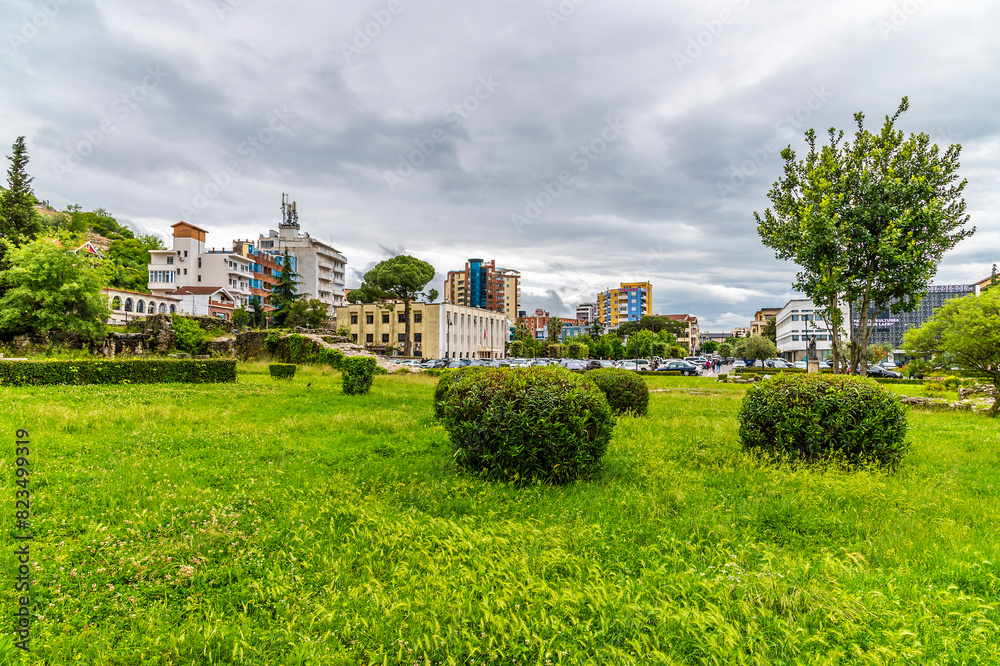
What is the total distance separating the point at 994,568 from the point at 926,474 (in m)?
3.73

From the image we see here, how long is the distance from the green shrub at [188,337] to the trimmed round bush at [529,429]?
2981 centimetres

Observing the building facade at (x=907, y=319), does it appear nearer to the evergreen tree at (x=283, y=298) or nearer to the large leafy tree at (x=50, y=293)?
the evergreen tree at (x=283, y=298)

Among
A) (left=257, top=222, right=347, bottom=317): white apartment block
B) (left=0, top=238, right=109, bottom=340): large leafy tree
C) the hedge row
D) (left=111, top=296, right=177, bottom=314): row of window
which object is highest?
(left=257, top=222, right=347, bottom=317): white apartment block

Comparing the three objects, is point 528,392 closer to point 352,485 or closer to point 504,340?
point 352,485

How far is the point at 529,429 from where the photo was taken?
19.4 ft

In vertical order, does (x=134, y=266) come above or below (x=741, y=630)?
above

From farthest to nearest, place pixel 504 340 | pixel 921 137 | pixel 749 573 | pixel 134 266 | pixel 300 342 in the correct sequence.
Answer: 1. pixel 504 340
2. pixel 134 266
3. pixel 300 342
4. pixel 921 137
5. pixel 749 573

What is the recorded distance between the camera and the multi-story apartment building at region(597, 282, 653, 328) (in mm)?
156875

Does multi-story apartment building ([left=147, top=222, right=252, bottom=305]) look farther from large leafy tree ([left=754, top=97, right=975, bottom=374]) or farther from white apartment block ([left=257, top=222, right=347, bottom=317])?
large leafy tree ([left=754, top=97, right=975, bottom=374])

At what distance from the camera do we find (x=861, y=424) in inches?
270

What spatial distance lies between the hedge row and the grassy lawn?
32.4 ft

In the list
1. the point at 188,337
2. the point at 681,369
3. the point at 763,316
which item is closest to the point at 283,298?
the point at 188,337

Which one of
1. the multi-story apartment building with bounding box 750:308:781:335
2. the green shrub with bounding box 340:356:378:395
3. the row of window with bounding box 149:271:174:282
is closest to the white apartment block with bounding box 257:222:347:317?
the row of window with bounding box 149:271:174:282

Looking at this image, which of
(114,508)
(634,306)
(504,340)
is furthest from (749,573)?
(634,306)
